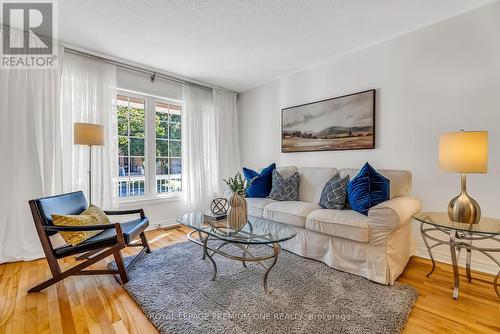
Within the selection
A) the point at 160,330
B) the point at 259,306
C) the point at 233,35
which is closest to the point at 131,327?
the point at 160,330

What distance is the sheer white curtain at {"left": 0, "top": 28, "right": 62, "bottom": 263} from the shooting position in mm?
2426

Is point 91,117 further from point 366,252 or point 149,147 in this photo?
point 366,252

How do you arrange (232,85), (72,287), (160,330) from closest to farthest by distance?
1. (160,330)
2. (72,287)
3. (232,85)

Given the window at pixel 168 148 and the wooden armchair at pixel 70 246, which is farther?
the window at pixel 168 148

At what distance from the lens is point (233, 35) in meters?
2.63

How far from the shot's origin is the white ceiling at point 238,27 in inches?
84.6

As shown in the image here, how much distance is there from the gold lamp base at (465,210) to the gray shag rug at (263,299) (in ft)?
2.21

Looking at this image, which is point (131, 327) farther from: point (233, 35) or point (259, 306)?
point (233, 35)

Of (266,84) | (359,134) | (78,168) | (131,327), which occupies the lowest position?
(131,327)

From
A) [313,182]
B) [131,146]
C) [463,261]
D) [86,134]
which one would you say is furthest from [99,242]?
[463,261]

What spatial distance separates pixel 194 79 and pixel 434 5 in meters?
3.19

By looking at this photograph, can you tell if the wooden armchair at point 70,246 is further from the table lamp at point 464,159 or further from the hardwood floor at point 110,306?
the table lamp at point 464,159

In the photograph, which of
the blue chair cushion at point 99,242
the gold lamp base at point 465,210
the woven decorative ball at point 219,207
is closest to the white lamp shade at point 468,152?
the gold lamp base at point 465,210

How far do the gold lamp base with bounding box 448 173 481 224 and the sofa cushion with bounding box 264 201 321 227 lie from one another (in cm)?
117
